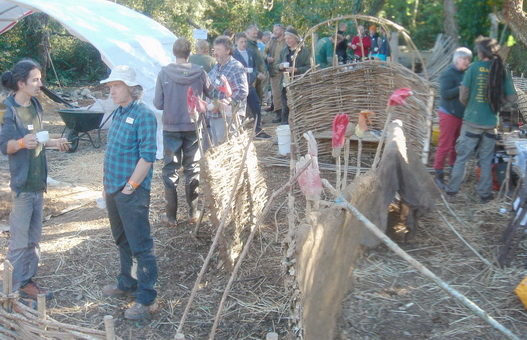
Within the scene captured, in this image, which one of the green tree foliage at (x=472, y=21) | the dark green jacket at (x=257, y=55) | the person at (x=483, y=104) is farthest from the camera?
the green tree foliage at (x=472, y=21)

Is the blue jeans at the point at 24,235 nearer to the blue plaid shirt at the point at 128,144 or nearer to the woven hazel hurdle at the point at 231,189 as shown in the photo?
the blue plaid shirt at the point at 128,144

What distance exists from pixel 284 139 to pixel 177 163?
2.81 meters

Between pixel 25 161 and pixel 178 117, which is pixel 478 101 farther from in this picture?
pixel 25 161

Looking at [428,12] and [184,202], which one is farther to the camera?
[428,12]

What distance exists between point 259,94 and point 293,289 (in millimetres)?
7714

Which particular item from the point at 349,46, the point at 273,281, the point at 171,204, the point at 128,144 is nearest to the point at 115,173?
the point at 128,144

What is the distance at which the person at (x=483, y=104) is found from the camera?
5965 mm

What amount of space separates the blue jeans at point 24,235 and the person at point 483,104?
4.30 m

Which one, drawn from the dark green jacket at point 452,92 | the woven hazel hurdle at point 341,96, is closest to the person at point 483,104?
the dark green jacket at point 452,92

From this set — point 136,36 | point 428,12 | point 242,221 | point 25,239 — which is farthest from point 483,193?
point 428,12

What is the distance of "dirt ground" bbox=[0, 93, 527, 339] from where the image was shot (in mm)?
3953

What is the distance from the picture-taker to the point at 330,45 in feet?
35.3

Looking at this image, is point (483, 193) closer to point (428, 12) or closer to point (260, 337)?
point (260, 337)

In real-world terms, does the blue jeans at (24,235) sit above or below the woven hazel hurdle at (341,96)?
below
